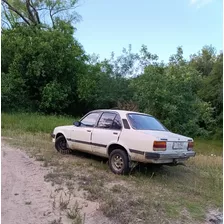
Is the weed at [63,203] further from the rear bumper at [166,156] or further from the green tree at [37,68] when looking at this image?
the green tree at [37,68]

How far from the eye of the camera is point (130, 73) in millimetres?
26344

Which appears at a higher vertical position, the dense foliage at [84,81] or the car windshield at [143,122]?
the dense foliage at [84,81]

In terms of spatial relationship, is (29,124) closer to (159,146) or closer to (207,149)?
(159,146)

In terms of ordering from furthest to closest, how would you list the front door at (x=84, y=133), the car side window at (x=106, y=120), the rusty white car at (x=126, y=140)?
the front door at (x=84, y=133)
the car side window at (x=106, y=120)
the rusty white car at (x=126, y=140)

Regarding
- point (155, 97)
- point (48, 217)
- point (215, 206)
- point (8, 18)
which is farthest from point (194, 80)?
point (8, 18)

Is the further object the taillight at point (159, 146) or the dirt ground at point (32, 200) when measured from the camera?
the taillight at point (159, 146)

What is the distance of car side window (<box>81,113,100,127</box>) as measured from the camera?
7775 mm

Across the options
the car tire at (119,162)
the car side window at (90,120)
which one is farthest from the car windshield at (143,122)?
the car side window at (90,120)

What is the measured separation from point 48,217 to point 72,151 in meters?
4.59

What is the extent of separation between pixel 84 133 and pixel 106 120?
0.73 meters

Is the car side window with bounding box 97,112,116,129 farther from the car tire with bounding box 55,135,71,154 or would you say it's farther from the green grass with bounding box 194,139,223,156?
the green grass with bounding box 194,139,223,156

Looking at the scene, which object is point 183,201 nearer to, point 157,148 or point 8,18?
point 157,148

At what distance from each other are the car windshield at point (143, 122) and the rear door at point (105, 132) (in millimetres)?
335

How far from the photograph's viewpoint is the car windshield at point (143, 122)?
6.91 m
